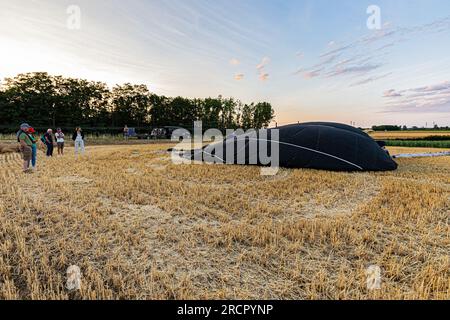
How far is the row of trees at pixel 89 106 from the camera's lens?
1302 inches

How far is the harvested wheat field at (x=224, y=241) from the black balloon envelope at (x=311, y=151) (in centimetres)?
248

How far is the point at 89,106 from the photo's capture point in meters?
39.7

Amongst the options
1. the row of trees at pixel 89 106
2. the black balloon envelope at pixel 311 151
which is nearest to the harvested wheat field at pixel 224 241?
the black balloon envelope at pixel 311 151

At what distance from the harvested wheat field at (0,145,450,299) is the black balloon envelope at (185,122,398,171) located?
248cm

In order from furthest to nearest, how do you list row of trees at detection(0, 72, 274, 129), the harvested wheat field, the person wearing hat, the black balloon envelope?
row of trees at detection(0, 72, 274, 129) < the black balloon envelope < the person wearing hat < the harvested wheat field

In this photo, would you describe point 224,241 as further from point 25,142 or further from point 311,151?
point 25,142

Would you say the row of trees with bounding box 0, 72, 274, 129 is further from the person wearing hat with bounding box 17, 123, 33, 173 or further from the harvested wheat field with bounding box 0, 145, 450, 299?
the harvested wheat field with bounding box 0, 145, 450, 299

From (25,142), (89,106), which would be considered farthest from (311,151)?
(89,106)

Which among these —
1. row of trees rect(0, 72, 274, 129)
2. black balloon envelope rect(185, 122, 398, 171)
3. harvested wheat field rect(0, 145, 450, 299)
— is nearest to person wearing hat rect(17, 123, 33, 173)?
harvested wheat field rect(0, 145, 450, 299)

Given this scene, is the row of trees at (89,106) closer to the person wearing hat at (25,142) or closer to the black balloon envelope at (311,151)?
the person wearing hat at (25,142)

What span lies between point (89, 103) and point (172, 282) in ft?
153

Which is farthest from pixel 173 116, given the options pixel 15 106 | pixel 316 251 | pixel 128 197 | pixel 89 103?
pixel 316 251

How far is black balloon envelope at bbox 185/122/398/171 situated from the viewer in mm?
8375

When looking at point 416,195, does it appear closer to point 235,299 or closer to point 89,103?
A: point 235,299
